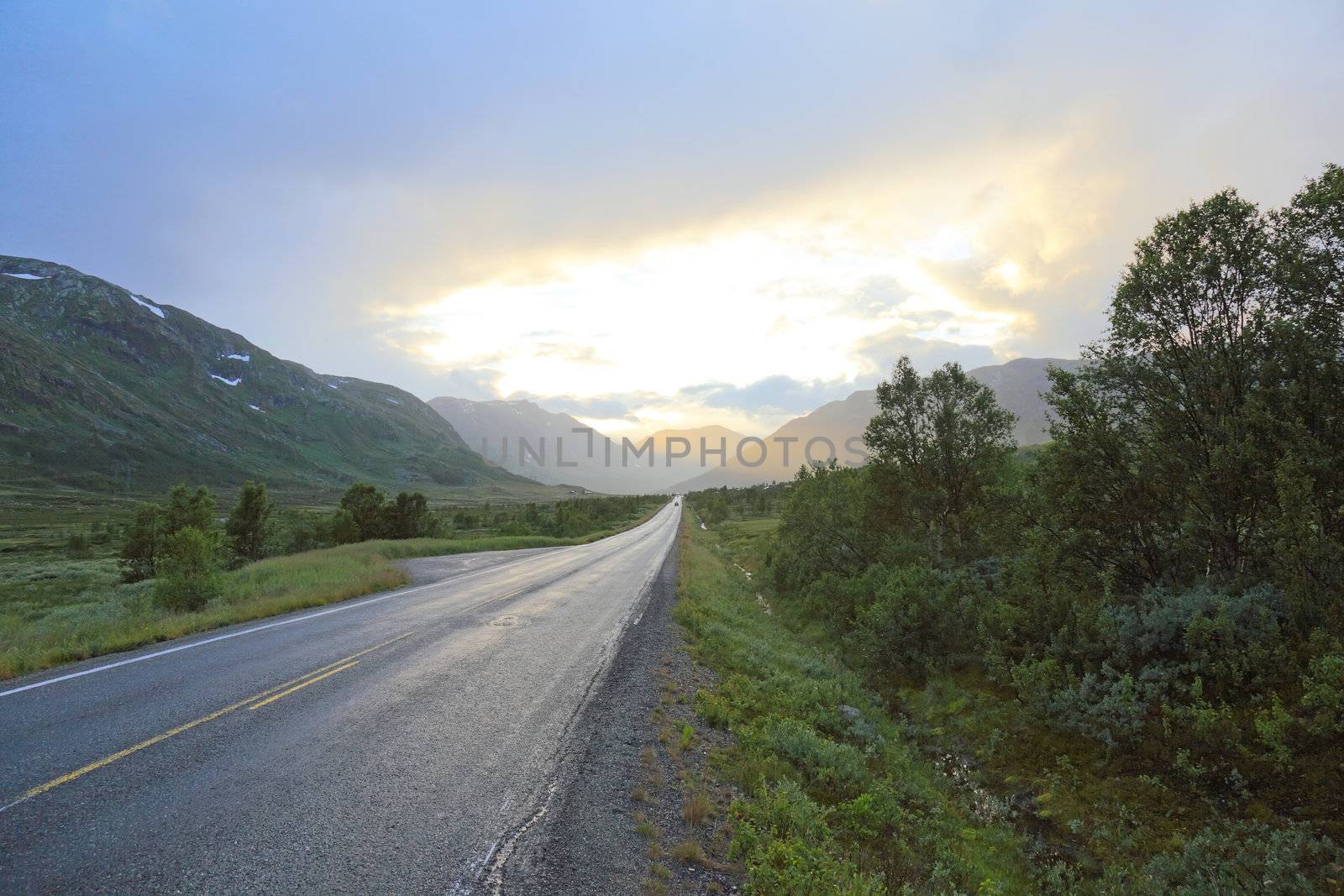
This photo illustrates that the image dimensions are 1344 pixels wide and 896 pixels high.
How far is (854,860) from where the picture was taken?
6.08 m

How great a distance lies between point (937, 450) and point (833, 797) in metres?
16.0

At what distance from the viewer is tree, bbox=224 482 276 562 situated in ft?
143

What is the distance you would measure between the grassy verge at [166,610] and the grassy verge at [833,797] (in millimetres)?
11442

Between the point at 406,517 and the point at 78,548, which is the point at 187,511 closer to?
the point at 406,517

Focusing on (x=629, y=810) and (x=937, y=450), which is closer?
(x=629, y=810)

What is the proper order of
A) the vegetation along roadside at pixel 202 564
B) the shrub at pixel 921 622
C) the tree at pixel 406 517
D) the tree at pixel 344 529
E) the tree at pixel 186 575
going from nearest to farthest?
the vegetation along roadside at pixel 202 564
the shrub at pixel 921 622
the tree at pixel 186 575
the tree at pixel 344 529
the tree at pixel 406 517

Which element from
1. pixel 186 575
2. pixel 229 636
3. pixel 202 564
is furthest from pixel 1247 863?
pixel 202 564

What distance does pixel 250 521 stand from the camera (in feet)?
144

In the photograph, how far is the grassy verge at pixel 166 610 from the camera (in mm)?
11102

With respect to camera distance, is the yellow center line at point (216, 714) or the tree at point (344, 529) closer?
the yellow center line at point (216, 714)

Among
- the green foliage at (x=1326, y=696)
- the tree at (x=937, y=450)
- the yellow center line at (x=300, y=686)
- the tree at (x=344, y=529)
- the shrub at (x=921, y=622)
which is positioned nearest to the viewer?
the green foliage at (x=1326, y=696)

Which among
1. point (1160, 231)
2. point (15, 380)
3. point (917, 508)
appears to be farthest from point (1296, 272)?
point (15, 380)

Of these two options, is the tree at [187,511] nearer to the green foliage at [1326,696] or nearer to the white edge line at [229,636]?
the white edge line at [229,636]

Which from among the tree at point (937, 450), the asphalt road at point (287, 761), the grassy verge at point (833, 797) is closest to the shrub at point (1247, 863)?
the grassy verge at point (833, 797)
